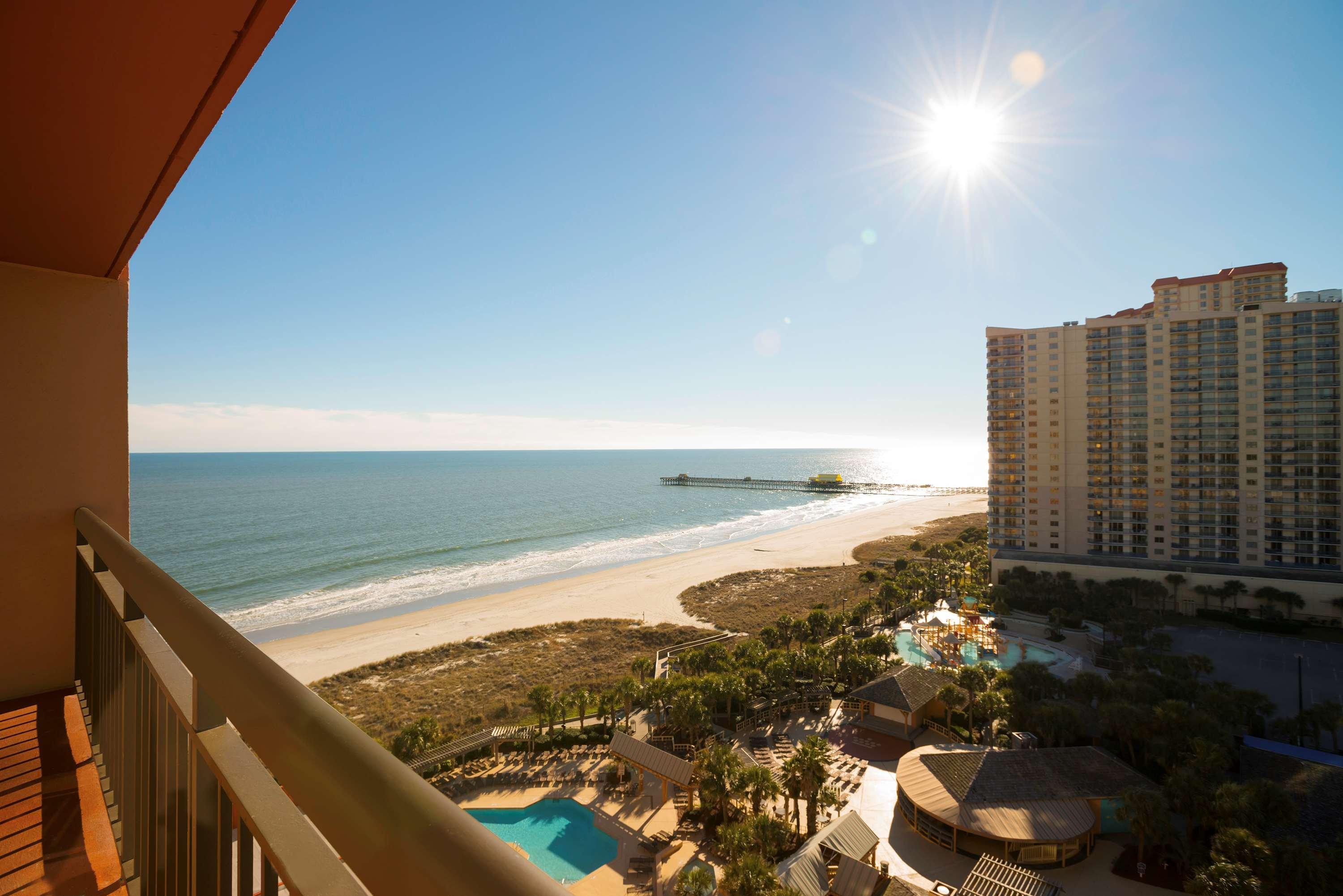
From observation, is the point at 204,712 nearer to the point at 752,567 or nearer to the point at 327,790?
the point at 327,790

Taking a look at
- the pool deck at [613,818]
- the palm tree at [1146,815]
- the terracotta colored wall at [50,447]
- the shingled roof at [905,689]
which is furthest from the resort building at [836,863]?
the terracotta colored wall at [50,447]

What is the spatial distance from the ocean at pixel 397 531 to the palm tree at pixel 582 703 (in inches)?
422

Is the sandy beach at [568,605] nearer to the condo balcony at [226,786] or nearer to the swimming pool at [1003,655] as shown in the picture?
the swimming pool at [1003,655]

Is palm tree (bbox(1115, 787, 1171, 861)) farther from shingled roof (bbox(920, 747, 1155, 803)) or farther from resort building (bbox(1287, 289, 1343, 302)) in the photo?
resort building (bbox(1287, 289, 1343, 302))

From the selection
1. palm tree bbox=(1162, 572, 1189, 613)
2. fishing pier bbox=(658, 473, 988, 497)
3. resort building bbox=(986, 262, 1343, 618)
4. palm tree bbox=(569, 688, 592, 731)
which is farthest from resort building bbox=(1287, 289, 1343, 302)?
fishing pier bbox=(658, 473, 988, 497)

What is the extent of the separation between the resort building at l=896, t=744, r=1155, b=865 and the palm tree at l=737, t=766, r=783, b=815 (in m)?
2.76

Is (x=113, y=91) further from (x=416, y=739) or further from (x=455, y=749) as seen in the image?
(x=455, y=749)

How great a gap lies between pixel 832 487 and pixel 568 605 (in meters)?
72.6

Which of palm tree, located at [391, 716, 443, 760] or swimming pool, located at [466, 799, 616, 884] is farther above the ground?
palm tree, located at [391, 716, 443, 760]

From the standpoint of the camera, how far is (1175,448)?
3134 cm

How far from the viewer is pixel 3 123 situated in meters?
2.04

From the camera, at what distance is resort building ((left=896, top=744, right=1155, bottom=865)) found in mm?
11805

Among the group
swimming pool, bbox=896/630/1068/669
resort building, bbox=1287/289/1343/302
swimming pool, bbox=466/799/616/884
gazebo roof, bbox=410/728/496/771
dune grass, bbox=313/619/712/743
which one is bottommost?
swimming pool, bbox=466/799/616/884

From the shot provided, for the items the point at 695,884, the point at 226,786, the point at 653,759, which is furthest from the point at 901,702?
the point at 226,786
